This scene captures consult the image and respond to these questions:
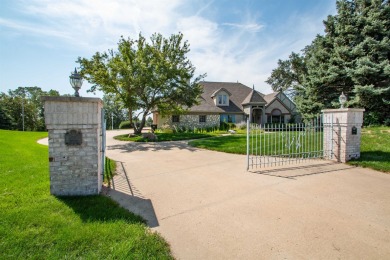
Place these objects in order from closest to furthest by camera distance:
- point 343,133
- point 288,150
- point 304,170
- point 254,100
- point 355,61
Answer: point 304,170 < point 343,133 < point 288,150 < point 355,61 < point 254,100

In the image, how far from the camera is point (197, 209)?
392 cm

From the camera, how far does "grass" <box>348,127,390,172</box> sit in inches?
266

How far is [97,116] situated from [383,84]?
1953 cm

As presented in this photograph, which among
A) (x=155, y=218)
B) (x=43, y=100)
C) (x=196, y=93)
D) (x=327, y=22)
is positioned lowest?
(x=155, y=218)

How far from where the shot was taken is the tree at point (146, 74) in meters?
15.6

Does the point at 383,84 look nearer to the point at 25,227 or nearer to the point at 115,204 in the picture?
the point at 115,204

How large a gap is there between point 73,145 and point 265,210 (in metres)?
4.09

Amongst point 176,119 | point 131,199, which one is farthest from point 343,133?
point 176,119

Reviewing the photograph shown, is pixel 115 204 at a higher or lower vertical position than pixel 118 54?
lower

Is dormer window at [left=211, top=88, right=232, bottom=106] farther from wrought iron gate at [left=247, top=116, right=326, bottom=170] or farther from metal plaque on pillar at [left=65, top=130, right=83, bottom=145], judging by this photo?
metal plaque on pillar at [left=65, top=130, right=83, bottom=145]

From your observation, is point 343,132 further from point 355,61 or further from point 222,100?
point 222,100

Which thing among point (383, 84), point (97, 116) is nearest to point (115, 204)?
point (97, 116)

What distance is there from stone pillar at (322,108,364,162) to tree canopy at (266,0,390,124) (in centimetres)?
920

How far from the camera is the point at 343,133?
24.4ft
